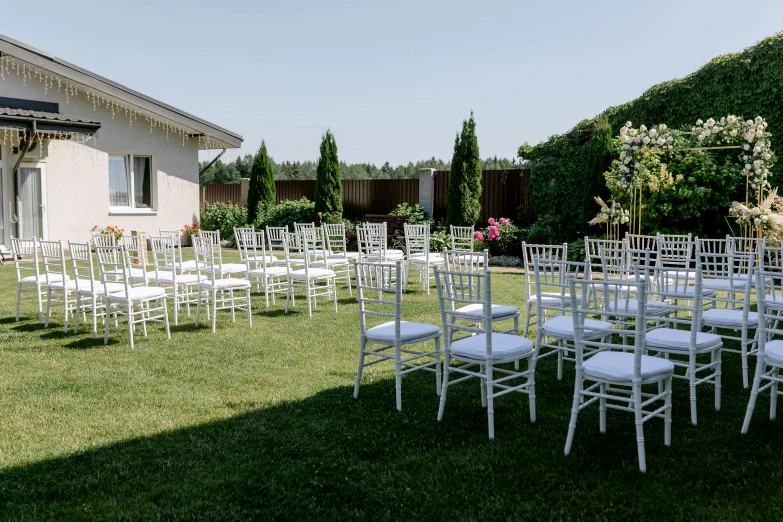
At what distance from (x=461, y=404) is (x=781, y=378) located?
77.1 inches

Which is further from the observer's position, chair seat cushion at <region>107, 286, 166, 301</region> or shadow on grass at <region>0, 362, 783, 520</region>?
chair seat cushion at <region>107, 286, 166, 301</region>

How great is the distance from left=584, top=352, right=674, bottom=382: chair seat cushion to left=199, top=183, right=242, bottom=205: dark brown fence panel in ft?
60.6

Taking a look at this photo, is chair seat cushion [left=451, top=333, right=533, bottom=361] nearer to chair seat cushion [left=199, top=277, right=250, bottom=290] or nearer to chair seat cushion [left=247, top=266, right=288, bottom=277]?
chair seat cushion [left=199, top=277, right=250, bottom=290]

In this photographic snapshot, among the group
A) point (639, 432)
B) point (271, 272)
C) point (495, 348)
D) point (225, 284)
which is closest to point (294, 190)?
point (271, 272)

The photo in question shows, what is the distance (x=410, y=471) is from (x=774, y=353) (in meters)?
2.24

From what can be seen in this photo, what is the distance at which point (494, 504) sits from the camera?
3.00 meters

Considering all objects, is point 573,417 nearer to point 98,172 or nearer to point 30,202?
point 30,202

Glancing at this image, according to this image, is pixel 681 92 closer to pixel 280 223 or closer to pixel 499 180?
pixel 499 180

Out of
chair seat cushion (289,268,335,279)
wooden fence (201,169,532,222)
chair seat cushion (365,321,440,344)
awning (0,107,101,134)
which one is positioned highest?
awning (0,107,101,134)

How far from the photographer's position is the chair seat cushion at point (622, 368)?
3464 millimetres

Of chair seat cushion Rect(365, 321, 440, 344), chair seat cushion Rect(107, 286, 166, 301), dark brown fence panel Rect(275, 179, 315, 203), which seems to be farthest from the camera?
dark brown fence panel Rect(275, 179, 315, 203)

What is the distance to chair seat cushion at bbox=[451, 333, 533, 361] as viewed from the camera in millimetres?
3965

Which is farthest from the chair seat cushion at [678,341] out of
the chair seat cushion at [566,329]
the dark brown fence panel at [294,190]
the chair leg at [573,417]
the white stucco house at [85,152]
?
the dark brown fence panel at [294,190]

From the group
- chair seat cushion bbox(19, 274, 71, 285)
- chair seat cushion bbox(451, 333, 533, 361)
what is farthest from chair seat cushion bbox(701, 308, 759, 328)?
chair seat cushion bbox(19, 274, 71, 285)
